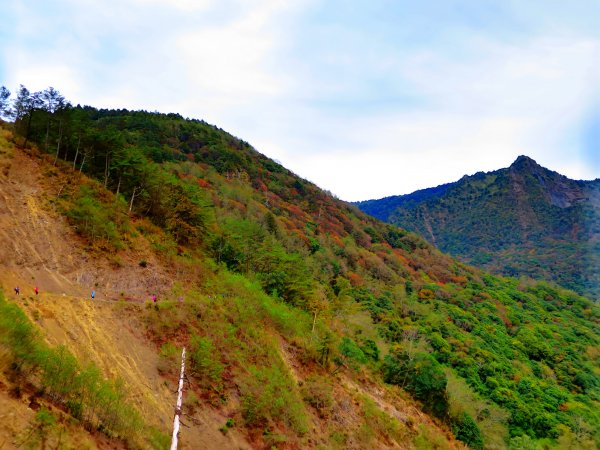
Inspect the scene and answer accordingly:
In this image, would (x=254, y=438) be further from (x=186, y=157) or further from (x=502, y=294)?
(x=502, y=294)

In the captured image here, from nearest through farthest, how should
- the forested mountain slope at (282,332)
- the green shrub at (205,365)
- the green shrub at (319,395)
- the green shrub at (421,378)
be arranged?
the green shrub at (205,365), the forested mountain slope at (282,332), the green shrub at (319,395), the green shrub at (421,378)

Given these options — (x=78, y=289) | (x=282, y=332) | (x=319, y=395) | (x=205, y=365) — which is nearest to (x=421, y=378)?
(x=319, y=395)

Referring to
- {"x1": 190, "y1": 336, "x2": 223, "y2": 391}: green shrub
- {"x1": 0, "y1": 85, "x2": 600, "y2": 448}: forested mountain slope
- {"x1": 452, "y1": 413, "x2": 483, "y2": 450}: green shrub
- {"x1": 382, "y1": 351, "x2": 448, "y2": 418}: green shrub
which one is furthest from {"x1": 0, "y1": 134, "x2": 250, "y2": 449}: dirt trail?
{"x1": 452, "y1": 413, "x2": 483, "y2": 450}: green shrub

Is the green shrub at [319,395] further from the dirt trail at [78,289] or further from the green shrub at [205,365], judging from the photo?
the dirt trail at [78,289]

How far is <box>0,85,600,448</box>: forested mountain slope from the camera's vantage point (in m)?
Answer: 23.8

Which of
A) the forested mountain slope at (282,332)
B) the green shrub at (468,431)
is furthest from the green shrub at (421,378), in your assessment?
the green shrub at (468,431)

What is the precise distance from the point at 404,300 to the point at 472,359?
17.9m

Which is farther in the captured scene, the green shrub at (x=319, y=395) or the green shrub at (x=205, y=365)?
the green shrub at (x=319, y=395)

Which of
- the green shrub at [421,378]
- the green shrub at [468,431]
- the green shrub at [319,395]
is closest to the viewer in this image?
the green shrub at [319,395]

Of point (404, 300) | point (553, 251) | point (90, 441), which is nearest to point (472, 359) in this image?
point (404, 300)

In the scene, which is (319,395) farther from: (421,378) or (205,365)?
(421,378)

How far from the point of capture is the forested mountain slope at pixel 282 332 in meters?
23.8

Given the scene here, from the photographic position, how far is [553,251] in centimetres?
17038

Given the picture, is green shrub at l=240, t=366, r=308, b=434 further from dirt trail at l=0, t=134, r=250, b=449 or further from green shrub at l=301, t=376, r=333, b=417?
dirt trail at l=0, t=134, r=250, b=449
